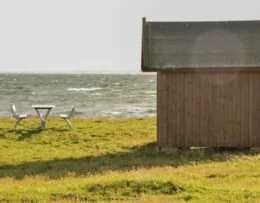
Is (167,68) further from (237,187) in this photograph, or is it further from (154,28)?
(237,187)

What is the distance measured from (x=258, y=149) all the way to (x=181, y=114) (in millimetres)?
3148

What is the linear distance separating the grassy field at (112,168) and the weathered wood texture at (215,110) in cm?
66

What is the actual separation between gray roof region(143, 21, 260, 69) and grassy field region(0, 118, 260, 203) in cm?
341

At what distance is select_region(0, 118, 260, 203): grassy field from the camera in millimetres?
10180

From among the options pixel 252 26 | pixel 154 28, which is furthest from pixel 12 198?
pixel 252 26

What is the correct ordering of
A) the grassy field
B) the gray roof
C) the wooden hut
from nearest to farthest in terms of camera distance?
the grassy field
the wooden hut
the gray roof

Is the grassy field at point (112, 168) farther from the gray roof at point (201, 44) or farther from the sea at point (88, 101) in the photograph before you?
the sea at point (88, 101)

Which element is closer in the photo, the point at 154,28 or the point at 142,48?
the point at 142,48

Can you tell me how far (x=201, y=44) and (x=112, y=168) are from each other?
→ 24.5ft

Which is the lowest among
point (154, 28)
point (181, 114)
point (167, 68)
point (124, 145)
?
point (124, 145)

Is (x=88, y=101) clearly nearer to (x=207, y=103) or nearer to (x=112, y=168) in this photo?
(x=207, y=103)

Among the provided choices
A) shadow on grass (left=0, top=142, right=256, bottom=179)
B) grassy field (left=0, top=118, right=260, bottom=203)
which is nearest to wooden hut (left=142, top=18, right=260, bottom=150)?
shadow on grass (left=0, top=142, right=256, bottom=179)

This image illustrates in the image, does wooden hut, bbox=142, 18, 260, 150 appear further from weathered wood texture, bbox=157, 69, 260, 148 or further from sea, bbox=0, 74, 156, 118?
sea, bbox=0, 74, 156, 118

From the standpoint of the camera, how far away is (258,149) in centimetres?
1786
